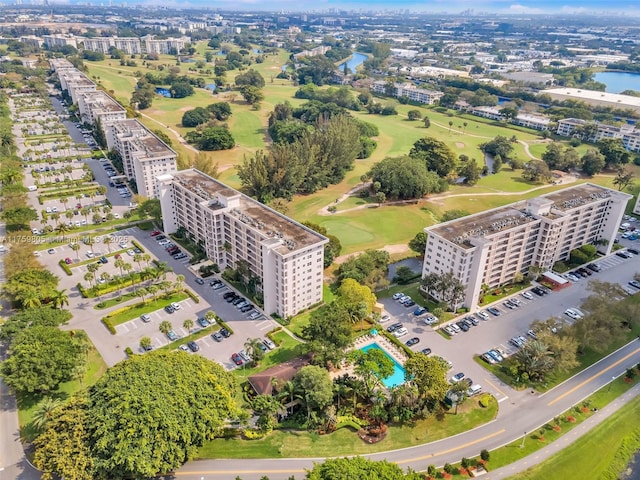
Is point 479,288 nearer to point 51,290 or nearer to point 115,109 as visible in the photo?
point 51,290

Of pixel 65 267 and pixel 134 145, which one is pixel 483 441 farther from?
pixel 134 145

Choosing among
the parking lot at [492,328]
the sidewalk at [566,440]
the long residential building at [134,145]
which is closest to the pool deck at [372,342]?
the parking lot at [492,328]

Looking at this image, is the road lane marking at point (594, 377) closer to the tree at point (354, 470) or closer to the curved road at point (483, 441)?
the curved road at point (483, 441)

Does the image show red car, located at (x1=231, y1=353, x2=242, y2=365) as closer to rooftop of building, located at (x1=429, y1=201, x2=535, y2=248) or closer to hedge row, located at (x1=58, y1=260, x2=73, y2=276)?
rooftop of building, located at (x1=429, y1=201, x2=535, y2=248)

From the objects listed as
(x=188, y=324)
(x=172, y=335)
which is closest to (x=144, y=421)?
(x=188, y=324)

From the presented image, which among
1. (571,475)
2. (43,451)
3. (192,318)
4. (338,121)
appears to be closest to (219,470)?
(43,451)

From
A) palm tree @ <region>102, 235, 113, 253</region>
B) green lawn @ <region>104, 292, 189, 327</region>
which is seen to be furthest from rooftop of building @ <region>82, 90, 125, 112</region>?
green lawn @ <region>104, 292, 189, 327</region>
